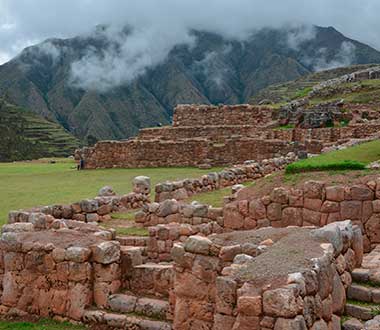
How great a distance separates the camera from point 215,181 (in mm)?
16906

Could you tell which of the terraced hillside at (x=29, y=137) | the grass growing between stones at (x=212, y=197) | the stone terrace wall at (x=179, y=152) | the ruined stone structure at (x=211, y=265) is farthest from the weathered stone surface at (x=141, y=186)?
the terraced hillside at (x=29, y=137)

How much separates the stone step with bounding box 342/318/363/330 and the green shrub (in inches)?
213

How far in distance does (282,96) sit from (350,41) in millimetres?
38847

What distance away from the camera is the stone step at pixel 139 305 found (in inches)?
328

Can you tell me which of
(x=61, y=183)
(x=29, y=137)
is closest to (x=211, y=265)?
(x=61, y=183)

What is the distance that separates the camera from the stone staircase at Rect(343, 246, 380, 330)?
6.55m

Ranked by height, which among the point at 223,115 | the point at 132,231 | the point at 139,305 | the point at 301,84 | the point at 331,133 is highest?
the point at 301,84

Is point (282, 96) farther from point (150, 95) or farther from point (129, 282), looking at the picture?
point (129, 282)

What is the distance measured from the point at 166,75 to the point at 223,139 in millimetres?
49383

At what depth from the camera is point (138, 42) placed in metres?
79.1

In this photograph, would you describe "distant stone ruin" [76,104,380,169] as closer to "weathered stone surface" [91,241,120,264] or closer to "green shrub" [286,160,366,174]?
"green shrub" [286,160,366,174]

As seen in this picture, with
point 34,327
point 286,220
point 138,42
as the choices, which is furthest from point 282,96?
point 34,327

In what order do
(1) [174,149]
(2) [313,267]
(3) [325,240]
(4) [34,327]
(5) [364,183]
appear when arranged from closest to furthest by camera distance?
(2) [313,267], (3) [325,240], (4) [34,327], (5) [364,183], (1) [174,149]

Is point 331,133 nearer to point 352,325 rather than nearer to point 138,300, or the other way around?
point 138,300
